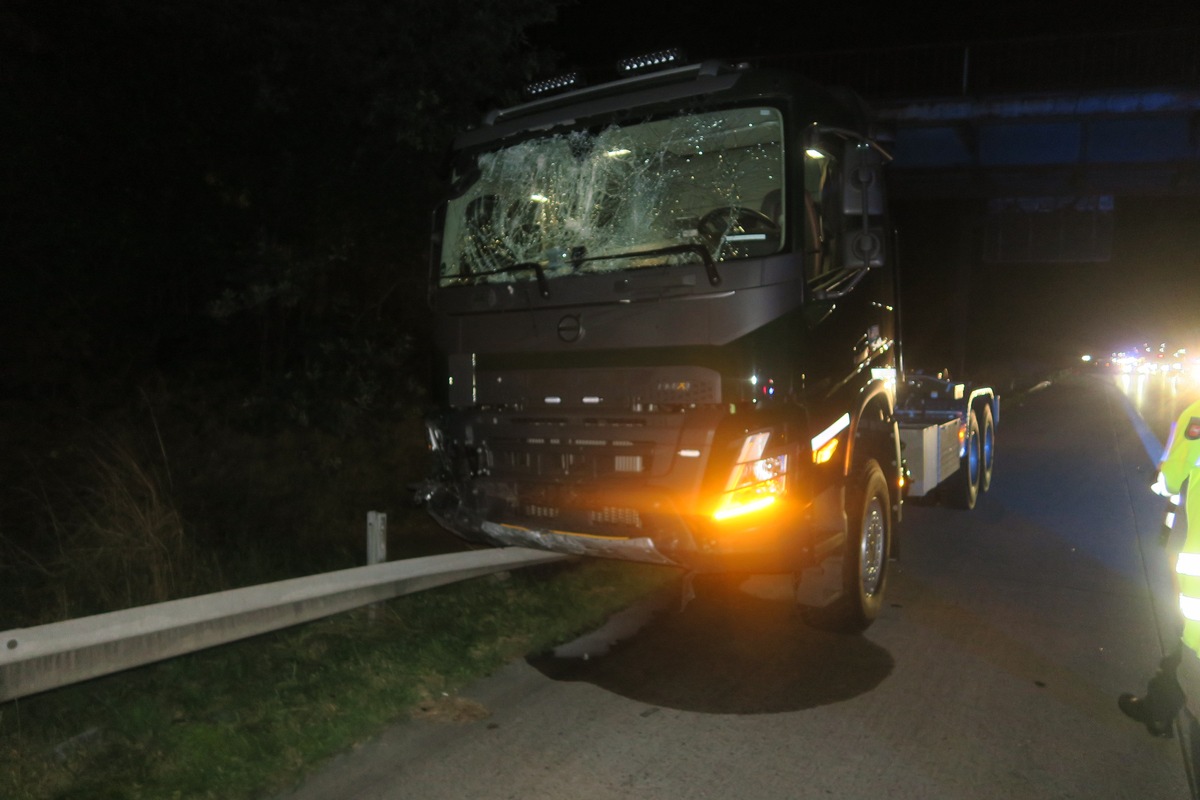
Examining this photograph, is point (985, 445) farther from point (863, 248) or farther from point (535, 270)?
point (535, 270)

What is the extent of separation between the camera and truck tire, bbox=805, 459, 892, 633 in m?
6.06

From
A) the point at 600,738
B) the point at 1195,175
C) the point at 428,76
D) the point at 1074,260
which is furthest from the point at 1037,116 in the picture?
the point at 600,738

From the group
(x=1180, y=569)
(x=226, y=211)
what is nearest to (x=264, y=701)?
(x=1180, y=569)

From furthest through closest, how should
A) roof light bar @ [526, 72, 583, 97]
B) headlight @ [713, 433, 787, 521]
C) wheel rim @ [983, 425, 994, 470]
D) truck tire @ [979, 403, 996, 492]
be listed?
wheel rim @ [983, 425, 994, 470], truck tire @ [979, 403, 996, 492], roof light bar @ [526, 72, 583, 97], headlight @ [713, 433, 787, 521]

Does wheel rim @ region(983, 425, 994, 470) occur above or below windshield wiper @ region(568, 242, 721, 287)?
below

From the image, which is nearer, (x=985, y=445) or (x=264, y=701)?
(x=264, y=701)

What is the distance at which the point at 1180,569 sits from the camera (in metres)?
4.07

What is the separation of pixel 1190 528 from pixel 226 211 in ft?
27.3

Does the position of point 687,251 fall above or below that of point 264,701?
above

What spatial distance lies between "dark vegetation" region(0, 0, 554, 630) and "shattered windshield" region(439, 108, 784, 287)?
2.49m

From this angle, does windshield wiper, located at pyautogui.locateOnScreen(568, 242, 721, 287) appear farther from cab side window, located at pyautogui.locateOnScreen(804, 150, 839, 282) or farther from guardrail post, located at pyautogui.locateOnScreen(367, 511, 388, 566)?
guardrail post, located at pyautogui.locateOnScreen(367, 511, 388, 566)

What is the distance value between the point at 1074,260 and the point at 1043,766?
21.3 m

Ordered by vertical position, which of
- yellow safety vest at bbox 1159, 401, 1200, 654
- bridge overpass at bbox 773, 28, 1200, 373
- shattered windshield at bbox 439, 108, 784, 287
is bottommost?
yellow safety vest at bbox 1159, 401, 1200, 654

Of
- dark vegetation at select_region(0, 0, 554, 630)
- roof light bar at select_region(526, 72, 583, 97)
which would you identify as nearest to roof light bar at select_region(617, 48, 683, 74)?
roof light bar at select_region(526, 72, 583, 97)
